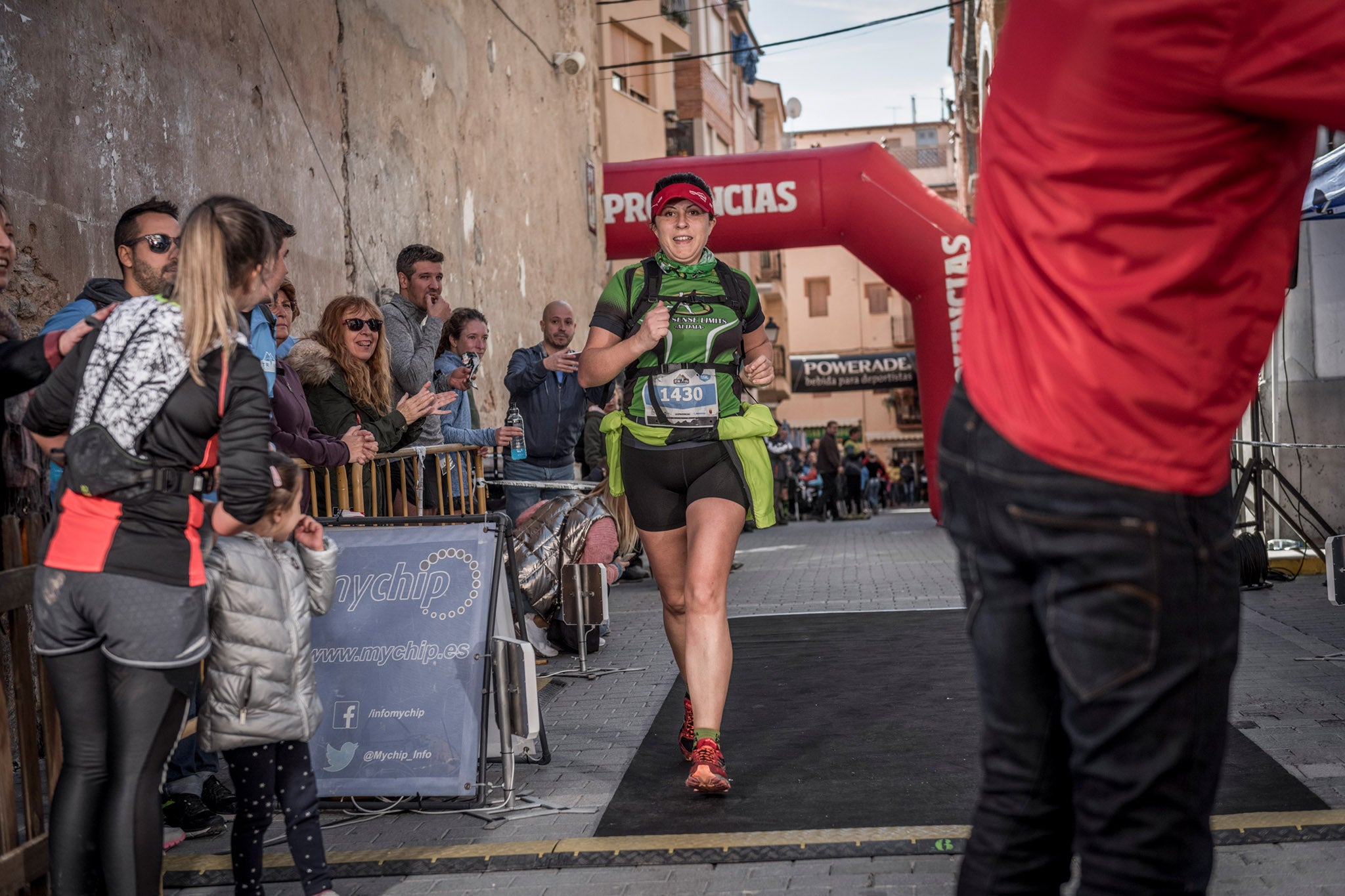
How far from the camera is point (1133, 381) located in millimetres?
Result: 1636

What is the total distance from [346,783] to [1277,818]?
289 cm

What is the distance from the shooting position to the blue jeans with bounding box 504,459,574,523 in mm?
7871

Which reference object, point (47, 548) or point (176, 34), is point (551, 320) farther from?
point (47, 548)

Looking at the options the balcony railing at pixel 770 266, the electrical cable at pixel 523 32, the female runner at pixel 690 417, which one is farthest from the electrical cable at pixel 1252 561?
the balcony railing at pixel 770 266

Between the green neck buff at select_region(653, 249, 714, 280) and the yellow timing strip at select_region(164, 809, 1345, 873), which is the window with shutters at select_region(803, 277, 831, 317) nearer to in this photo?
the green neck buff at select_region(653, 249, 714, 280)

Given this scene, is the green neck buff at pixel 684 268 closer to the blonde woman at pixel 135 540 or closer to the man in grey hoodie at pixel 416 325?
the blonde woman at pixel 135 540

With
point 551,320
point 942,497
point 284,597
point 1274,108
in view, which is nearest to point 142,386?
point 284,597

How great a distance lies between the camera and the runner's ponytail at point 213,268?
9.44ft

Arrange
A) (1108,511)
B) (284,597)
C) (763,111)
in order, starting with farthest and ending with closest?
(763,111), (284,597), (1108,511)

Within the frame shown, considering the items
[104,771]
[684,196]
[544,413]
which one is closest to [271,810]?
[104,771]

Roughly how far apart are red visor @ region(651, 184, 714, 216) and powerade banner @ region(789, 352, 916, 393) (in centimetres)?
2910

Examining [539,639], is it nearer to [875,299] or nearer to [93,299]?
[93,299]

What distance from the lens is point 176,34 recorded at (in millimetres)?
6762

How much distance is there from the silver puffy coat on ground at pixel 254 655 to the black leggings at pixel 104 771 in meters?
0.36
